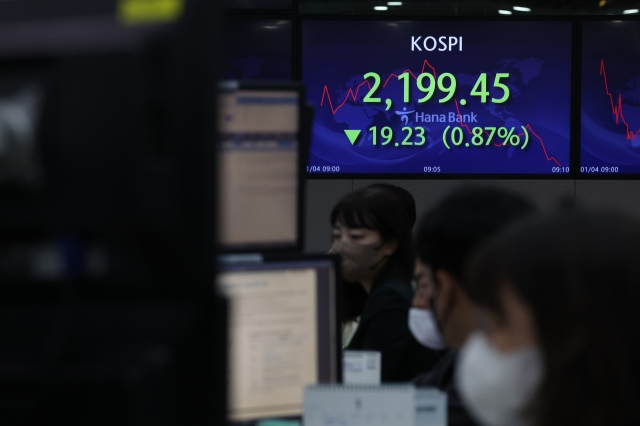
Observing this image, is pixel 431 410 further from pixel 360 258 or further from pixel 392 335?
pixel 360 258

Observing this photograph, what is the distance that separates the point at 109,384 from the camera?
50 centimetres

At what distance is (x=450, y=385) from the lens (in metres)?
1.36

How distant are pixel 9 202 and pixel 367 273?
5.79 feet

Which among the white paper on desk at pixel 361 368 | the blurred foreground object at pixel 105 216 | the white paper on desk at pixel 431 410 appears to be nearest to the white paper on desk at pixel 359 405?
the white paper on desk at pixel 431 410

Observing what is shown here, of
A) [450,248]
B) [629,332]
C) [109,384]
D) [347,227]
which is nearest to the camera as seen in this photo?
[109,384]

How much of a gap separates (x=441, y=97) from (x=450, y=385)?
2.26 metres

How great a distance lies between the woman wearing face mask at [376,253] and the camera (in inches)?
79.8

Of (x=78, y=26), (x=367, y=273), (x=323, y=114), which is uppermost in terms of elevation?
(x=323, y=114)

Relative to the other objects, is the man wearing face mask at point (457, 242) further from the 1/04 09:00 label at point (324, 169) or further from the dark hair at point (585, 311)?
the 1/04 09:00 label at point (324, 169)

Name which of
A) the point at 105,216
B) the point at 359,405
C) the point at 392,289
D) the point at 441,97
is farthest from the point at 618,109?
the point at 105,216

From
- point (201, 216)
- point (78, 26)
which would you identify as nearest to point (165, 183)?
point (201, 216)

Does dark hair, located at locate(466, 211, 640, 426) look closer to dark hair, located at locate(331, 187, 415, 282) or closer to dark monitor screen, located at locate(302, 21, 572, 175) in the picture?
dark hair, located at locate(331, 187, 415, 282)

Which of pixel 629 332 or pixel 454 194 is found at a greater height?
pixel 454 194

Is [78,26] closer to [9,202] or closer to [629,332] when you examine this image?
[9,202]
